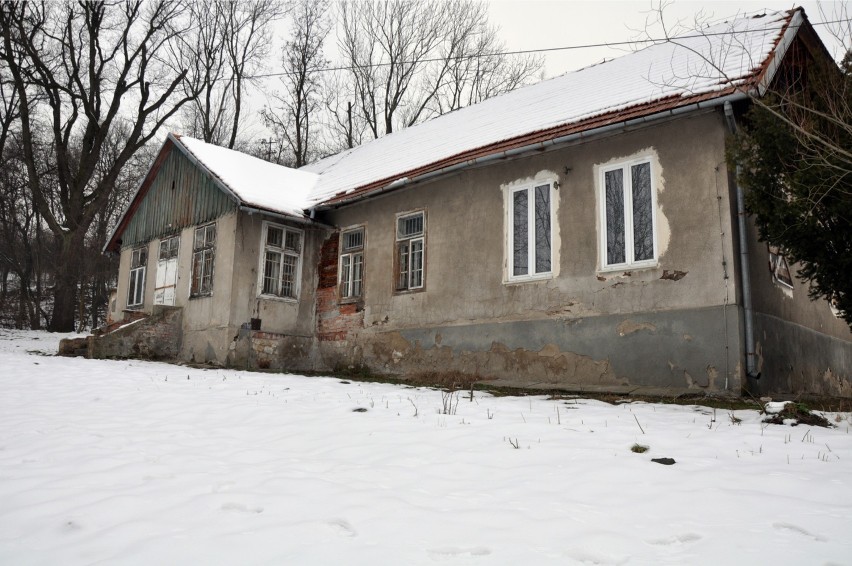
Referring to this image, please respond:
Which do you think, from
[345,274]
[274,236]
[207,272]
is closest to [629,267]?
[345,274]

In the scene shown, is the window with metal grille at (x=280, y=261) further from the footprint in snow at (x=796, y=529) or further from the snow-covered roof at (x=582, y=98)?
the footprint in snow at (x=796, y=529)

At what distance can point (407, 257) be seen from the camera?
12672mm

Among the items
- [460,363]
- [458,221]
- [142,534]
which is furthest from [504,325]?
[142,534]

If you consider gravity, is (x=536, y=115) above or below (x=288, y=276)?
above

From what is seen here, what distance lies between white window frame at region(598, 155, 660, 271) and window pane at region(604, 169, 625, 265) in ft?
0.14

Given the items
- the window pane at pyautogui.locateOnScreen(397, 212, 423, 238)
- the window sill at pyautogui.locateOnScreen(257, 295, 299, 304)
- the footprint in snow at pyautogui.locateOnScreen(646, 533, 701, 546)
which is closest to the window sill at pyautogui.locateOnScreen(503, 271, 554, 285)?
the window pane at pyautogui.locateOnScreen(397, 212, 423, 238)

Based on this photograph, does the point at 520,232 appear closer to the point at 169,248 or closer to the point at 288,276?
the point at 288,276

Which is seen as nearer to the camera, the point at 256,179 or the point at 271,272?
the point at 271,272

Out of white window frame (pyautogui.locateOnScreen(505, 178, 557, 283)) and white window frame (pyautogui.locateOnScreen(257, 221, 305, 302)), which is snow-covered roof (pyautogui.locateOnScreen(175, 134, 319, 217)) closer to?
white window frame (pyautogui.locateOnScreen(257, 221, 305, 302))

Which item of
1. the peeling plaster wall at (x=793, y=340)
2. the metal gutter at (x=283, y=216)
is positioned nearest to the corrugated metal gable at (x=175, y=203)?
the metal gutter at (x=283, y=216)

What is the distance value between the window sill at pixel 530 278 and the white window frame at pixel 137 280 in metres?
11.2

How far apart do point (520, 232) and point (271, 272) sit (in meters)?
6.26

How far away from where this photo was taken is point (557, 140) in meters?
9.68

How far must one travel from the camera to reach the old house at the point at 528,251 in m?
8.56
